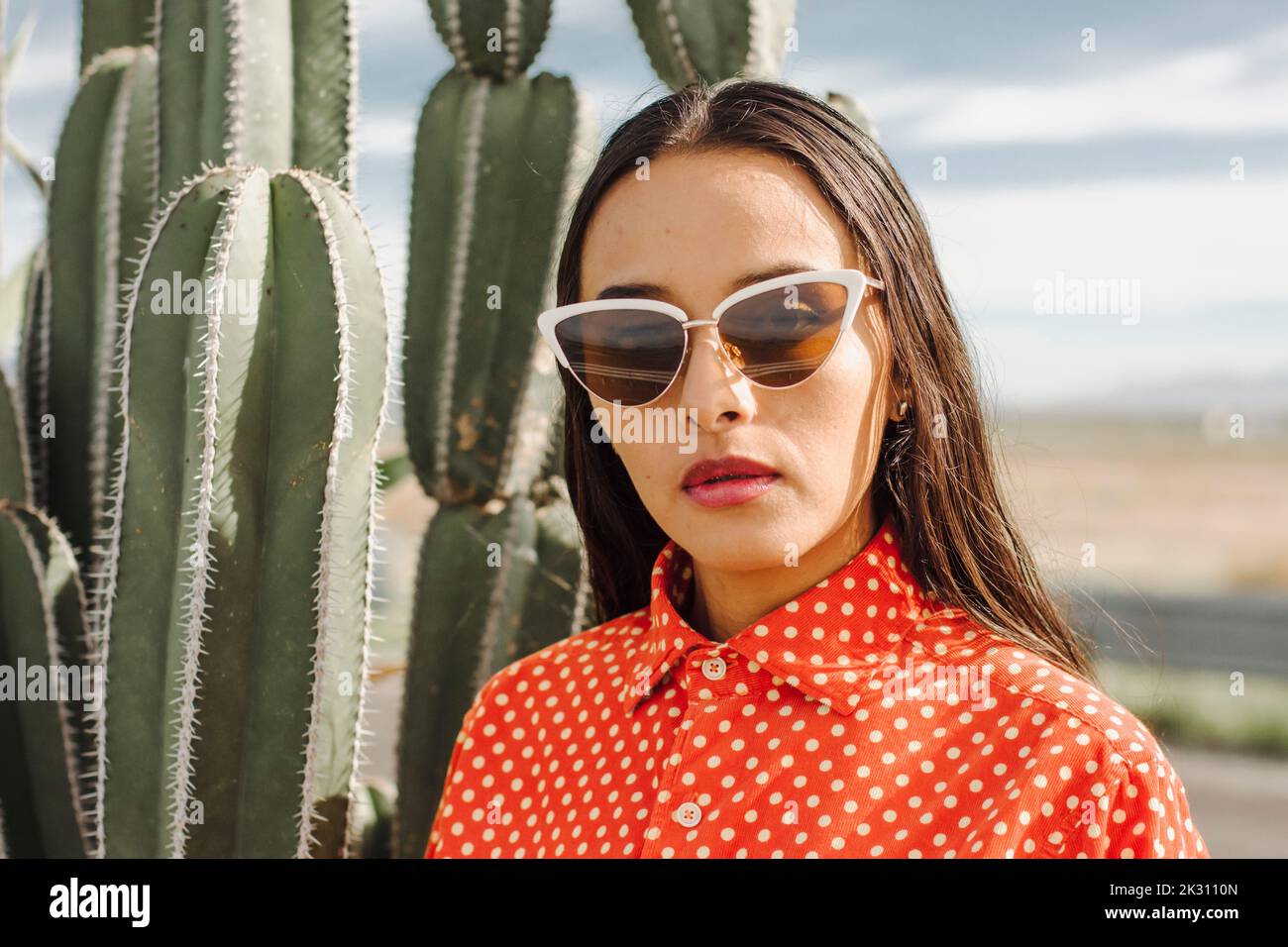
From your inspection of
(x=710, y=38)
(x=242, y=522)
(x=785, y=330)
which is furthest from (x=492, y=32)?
(x=785, y=330)

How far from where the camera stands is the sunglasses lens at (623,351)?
1.45 metres

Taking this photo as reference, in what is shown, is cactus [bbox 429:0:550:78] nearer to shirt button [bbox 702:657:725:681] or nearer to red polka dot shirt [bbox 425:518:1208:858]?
red polka dot shirt [bbox 425:518:1208:858]

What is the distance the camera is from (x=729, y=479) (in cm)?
143

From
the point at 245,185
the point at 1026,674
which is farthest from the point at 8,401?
the point at 1026,674

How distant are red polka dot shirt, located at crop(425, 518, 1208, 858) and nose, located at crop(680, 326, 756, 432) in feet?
0.76

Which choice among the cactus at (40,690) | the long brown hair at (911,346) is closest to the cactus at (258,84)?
the cactus at (40,690)

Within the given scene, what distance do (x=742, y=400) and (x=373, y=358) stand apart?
0.77 meters

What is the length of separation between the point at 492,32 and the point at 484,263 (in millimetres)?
441

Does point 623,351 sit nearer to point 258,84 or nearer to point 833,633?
point 833,633

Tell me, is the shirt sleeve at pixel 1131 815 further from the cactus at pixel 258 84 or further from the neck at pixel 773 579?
the cactus at pixel 258 84

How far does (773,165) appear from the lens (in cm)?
146

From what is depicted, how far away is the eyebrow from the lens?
141 cm

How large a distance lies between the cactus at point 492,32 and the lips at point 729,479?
1316mm

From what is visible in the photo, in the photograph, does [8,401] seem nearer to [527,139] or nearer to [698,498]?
[527,139]
